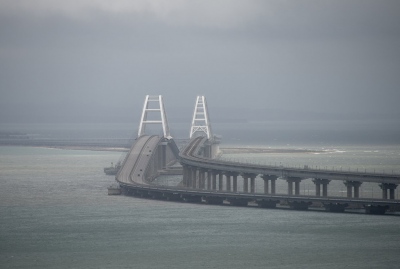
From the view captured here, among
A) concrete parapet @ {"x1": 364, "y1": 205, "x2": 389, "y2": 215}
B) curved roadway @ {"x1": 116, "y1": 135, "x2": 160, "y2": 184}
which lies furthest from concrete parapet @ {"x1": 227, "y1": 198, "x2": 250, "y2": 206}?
curved roadway @ {"x1": 116, "y1": 135, "x2": 160, "y2": 184}

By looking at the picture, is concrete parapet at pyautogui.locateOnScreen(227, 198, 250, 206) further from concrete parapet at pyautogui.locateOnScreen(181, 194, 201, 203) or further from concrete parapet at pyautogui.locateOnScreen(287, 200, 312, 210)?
concrete parapet at pyautogui.locateOnScreen(287, 200, 312, 210)

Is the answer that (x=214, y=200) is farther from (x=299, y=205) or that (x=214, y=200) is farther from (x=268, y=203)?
(x=299, y=205)

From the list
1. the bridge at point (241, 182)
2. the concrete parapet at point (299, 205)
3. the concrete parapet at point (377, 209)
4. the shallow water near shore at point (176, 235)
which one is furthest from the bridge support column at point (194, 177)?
the concrete parapet at point (377, 209)

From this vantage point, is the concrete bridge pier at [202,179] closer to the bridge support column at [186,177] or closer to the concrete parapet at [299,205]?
the bridge support column at [186,177]

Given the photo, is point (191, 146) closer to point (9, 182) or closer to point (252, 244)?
point (9, 182)

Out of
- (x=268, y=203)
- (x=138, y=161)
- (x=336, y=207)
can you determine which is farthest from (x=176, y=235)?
(x=138, y=161)

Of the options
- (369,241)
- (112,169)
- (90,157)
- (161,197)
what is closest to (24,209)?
(161,197)
